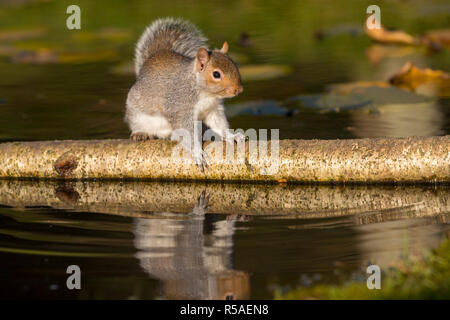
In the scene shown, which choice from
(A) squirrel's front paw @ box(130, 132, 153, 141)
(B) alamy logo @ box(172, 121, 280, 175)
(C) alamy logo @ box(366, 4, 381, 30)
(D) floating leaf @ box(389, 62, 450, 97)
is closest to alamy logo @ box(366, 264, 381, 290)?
(B) alamy logo @ box(172, 121, 280, 175)

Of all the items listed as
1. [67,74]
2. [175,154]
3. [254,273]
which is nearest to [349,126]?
[175,154]

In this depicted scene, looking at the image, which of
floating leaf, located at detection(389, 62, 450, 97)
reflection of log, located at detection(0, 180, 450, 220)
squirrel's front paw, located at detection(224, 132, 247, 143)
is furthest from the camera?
floating leaf, located at detection(389, 62, 450, 97)

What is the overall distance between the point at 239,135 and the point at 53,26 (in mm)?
9384

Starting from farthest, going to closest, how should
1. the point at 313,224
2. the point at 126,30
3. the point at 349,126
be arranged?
the point at 126,30, the point at 349,126, the point at 313,224

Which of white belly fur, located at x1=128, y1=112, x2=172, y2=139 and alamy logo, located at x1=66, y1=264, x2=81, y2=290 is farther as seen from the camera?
white belly fur, located at x1=128, y1=112, x2=172, y2=139

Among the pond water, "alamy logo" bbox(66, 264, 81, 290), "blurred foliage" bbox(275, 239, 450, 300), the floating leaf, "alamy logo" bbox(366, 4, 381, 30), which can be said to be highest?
"alamy logo" bbox(366, 4, 381, 30)

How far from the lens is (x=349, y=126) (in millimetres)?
7980

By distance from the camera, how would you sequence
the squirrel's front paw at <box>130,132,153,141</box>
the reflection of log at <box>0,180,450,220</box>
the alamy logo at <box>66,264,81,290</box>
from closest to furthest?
the alamy logo at <box>66,264,81,290</box> → the reflection of log at <box>0,180,450,220</box> → the squirrel's front paw at <box>130,132,153,141</box>

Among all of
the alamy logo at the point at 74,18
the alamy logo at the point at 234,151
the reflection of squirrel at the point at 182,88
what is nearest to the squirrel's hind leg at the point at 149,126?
the reflection of squirrel at the point at 182,88

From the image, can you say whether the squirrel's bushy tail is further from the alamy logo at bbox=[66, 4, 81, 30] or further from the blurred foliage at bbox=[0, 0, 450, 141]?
the alamy logo at bbox=[66, 4, 81, 30]

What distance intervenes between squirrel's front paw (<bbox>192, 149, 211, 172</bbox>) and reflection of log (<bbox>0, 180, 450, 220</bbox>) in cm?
13

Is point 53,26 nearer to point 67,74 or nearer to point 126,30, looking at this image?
point 126,30

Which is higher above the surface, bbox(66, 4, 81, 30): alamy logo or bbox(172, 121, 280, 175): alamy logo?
bbox(66, 4, 81, 30): alamy logo

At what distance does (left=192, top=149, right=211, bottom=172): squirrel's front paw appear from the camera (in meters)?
6.51
